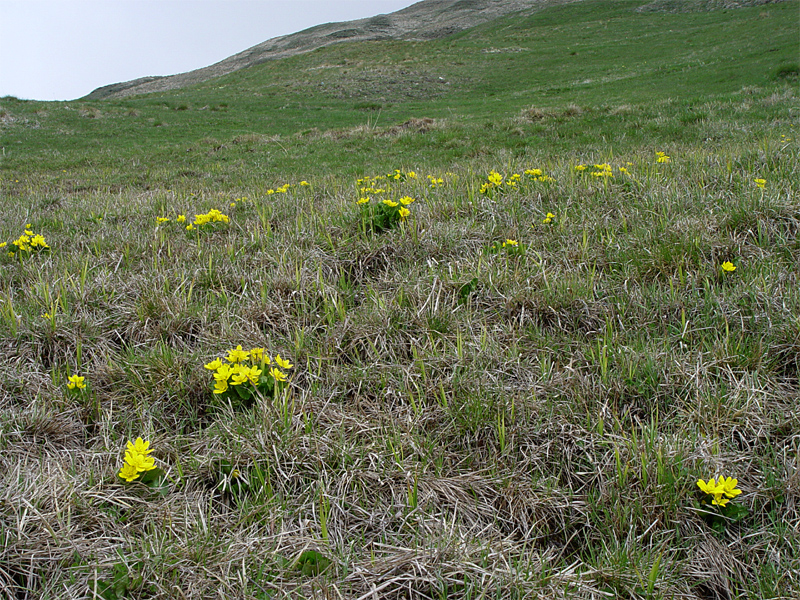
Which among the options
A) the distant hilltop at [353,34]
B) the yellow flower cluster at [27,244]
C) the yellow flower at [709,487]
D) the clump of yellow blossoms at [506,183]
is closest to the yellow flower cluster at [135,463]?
the yellow flower at [709,487]

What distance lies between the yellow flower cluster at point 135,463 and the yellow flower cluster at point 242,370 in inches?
15.6

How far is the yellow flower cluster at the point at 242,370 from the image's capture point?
7.09 feet

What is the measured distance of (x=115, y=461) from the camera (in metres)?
1.95

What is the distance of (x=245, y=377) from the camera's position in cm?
215

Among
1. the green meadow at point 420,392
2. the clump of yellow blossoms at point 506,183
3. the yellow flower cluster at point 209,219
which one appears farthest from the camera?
the clump of yellow blossoms at point 506,183

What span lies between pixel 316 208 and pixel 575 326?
2.95 m

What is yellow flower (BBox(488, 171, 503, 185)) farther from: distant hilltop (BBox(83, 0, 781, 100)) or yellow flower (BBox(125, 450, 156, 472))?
distant hilltop (BBox(83, 0, 781, 100))

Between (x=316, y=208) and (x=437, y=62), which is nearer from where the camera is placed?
(x=316, y=208)

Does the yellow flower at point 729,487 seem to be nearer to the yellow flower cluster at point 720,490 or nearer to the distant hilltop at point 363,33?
the yellow flower cluster at point 720,490

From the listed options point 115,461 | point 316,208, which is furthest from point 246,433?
point 316,208

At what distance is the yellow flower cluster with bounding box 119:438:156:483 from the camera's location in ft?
5.67

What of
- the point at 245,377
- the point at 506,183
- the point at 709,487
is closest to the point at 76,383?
the point at 245,377

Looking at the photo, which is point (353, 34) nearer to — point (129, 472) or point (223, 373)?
point (223, 373)

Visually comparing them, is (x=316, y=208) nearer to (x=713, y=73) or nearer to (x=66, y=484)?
(x=66, y=484)
